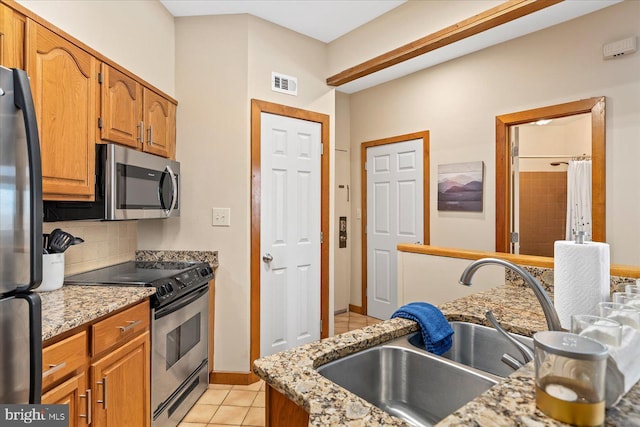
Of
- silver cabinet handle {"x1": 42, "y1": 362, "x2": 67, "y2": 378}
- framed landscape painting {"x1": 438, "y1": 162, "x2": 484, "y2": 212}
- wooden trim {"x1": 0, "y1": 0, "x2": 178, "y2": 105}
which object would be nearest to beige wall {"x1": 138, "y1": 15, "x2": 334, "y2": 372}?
wooden trim {"x1": 0, "y1": 0, "x2": 178, "y2": 105}

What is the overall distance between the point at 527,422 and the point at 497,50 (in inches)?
127

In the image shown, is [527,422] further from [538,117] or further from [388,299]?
[388,299]

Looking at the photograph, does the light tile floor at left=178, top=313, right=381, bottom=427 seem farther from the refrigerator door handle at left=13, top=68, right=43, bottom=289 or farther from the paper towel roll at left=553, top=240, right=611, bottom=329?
the paper towel roll at left=553, top=240, right=611, bottom=329

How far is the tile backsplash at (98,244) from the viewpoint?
6.76 ft

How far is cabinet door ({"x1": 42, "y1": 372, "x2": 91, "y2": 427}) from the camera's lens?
1.29m

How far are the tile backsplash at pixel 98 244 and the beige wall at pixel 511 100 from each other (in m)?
2.56

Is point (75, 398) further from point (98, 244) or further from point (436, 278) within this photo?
point (436, 278)

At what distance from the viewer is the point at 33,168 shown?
0.97 m

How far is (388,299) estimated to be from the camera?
395 cm

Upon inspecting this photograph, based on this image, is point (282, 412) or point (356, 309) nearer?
point (282, 412)

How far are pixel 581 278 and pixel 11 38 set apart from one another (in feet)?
7.25

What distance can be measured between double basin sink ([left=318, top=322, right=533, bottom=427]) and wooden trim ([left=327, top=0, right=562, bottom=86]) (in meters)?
1.82

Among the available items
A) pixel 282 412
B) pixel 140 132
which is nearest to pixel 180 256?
pixel 140 132

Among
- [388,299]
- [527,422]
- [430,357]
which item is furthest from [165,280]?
[388,299]
